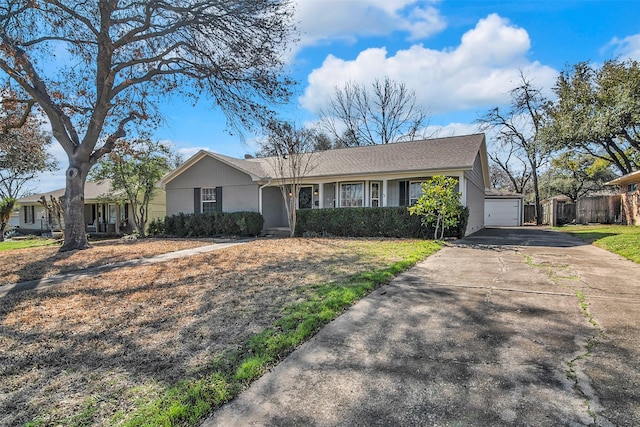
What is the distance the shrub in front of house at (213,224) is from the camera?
1602cm

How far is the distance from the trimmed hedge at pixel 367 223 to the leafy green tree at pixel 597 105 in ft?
33.0

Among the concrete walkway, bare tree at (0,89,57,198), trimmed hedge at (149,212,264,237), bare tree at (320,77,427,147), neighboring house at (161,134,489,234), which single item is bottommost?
the concrete walkway

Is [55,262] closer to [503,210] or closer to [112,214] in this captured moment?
[112,214]

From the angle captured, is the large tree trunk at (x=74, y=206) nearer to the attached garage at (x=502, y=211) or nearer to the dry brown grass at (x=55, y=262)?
the dry brown grass at (x=55, y=262)

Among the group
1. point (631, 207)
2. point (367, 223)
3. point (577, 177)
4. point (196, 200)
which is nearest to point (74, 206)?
point (196, 200)

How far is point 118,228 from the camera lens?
23.5 meters

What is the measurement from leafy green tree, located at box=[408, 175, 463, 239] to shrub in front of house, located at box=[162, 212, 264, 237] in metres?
7.41

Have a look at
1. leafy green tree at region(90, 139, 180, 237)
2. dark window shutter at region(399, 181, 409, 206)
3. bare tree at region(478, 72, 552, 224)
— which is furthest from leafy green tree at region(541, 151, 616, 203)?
leafy green tree at region(90, 139, 180, 237)

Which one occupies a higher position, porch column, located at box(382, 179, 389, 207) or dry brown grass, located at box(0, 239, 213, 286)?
porch column, located at box(382, 179, 389, 207)

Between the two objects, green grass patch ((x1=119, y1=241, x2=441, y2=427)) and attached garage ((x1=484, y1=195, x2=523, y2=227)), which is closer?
green grass patch ((x1=119, y1=241, x2=441, y2=427))

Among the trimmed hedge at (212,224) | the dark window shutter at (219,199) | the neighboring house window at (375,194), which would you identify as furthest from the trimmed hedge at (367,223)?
the dark window shutter at (219,199)

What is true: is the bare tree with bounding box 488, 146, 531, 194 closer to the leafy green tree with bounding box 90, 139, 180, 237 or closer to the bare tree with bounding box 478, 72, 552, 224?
the bare tree with bounding box 478, 72, 552, 224

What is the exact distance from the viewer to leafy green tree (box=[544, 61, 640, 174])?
16078 mm

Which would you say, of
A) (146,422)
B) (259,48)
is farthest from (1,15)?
(146,422)
